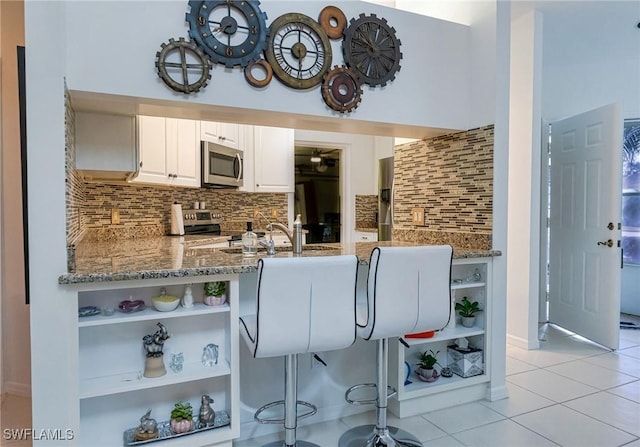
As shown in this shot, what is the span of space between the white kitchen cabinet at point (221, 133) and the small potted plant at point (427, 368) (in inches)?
102

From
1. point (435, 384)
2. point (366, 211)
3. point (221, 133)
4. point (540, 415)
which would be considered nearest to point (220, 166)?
point (221, 133)

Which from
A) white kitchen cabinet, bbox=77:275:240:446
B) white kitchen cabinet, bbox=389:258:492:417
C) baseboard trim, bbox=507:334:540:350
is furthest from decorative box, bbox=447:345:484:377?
white kitchen cabinet, bbox=77:275:240:446

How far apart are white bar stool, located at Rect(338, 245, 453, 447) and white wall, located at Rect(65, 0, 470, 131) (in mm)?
926

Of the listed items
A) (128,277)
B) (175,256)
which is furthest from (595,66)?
(128,277)

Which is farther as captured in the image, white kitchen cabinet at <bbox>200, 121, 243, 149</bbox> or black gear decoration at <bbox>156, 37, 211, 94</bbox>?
white kitchen cabinet at <bbox>200, 121, 243, 149</bbox>

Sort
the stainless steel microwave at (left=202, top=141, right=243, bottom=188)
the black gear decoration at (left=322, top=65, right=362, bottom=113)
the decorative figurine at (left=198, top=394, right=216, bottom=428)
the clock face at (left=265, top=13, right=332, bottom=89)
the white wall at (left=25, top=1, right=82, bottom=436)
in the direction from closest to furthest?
the white wall at (left=25, top=1, right=82, bottom=436), the decorative figurine at (left=198, top=394, right=216, bottom=428), the clock face at (left=265, top=13, right=332, bottom=89), the black gear decoration at (left=322, top=65, right=362, bottom=113), the stainless steel microwave at (left=202, top=141, right=243, bottom=188)

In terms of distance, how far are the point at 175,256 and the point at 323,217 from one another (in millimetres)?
3676

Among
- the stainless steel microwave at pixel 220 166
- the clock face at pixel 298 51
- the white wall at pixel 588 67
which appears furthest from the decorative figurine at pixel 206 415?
the white wall at pixel 588 67

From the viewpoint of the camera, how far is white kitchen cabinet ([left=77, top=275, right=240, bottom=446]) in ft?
5.69

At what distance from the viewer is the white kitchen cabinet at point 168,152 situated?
304 centimetres

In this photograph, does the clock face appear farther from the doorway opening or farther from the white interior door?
the doorway opening

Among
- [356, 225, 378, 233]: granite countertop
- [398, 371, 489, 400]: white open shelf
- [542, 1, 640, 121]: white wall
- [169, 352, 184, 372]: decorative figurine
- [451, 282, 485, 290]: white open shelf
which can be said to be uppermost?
[542, 1, 640, 121]: white wall

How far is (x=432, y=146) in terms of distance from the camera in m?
2.95

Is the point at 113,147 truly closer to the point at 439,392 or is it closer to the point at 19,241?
the point at 19,241
